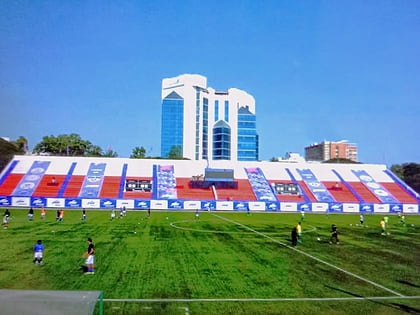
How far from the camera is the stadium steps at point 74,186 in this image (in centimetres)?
6891

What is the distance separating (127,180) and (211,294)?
59.8 meters

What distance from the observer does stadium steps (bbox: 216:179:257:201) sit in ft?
243

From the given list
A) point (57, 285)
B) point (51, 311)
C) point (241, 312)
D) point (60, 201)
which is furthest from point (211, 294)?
point (60, 201)

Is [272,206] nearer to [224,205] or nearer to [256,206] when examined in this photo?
[256,206]

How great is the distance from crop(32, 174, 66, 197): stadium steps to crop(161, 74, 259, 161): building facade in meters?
77.1

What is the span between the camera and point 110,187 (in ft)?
238

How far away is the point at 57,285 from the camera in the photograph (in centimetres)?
1861

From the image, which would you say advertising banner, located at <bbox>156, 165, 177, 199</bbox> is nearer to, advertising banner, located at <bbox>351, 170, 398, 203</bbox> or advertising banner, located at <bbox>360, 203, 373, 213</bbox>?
advertising banner, located at <bbox>360, 203, 373, 213</bbox>

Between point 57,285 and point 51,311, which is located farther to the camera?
point 57,285

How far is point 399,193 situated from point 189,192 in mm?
41418

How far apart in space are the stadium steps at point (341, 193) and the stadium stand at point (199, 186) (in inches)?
7.2

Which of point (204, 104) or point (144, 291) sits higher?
point (204, 104)

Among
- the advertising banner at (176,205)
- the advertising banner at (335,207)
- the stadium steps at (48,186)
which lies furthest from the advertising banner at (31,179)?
the advertising banner at (335,207)

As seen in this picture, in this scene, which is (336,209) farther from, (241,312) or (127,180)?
(241,312)
